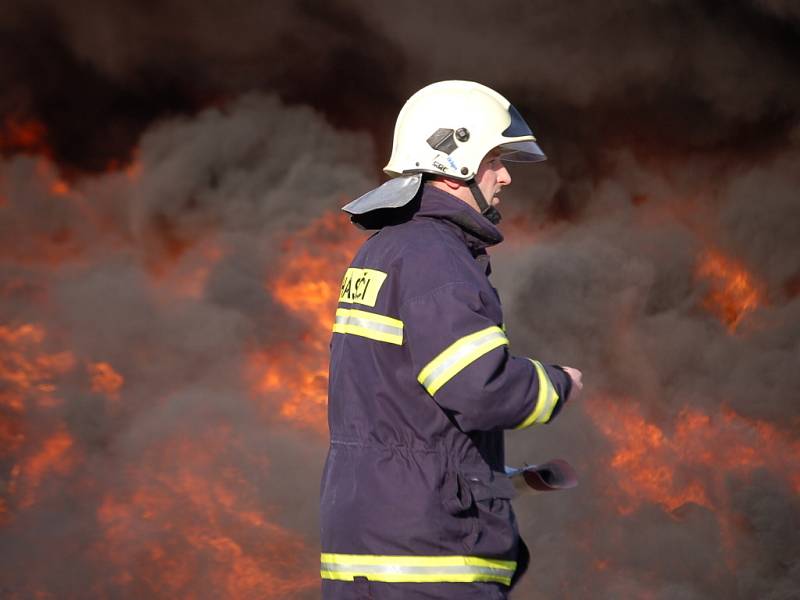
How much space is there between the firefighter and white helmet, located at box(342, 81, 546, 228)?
0.36 ft

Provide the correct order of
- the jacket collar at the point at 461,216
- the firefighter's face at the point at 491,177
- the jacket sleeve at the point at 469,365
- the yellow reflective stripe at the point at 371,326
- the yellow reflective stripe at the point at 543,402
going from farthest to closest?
the firefighter's face at the point at 491,177 → the jacket collar at the point at 461,216 → the yellow reflective stripe at the point at 371,326 → the yellow reflective stripe at the point at 543,402 → the jacket sleeve at the point at 469,365

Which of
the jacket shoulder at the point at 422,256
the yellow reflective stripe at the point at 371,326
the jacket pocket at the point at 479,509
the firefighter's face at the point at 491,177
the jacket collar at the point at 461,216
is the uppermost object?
the firefighter's face at the point at 491,177

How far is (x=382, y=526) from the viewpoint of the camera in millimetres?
3297

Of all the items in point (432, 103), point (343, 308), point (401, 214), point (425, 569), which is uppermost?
point (432, 103)

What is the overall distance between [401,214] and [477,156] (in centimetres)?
43

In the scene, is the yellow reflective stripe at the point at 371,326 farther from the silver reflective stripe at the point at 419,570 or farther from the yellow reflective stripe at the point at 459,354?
the silver reflective stripe at the point at 419,570

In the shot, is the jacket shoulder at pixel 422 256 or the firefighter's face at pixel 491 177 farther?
the firefighter's face at pixel 491 177

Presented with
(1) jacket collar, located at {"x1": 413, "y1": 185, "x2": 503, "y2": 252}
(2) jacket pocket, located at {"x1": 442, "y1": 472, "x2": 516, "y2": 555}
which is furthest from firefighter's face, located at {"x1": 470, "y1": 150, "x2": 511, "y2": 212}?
(2) jacket pocket, located at {"x1": 442, "y1": 472, "x2": 516, "y2": 555}

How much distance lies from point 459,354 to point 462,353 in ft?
0.04

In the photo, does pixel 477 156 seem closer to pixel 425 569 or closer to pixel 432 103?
pixel 432 103

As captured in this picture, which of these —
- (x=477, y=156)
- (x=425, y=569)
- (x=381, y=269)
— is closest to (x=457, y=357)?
(x=381, y=269)

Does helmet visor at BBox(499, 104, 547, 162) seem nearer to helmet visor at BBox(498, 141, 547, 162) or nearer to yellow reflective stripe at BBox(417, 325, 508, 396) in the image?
helmet visor at BBox(498, 141, 547, 162)

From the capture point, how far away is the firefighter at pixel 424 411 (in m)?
3.20

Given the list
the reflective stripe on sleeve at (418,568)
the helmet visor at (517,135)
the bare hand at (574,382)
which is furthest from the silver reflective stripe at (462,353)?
the helmet visor at (517,135)
